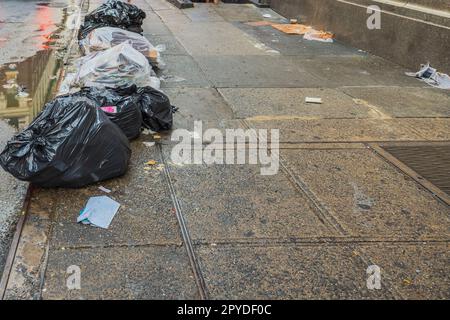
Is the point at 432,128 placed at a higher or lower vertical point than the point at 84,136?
lower

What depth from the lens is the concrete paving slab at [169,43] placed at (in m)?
8.62

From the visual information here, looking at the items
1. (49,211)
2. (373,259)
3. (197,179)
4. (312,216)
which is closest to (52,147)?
(49,211)

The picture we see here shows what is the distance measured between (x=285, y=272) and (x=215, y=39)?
7.73 metres

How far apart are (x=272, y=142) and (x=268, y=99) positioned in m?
1.50

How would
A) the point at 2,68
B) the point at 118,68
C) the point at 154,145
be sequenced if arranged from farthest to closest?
the point at 2,68 < the point at 118,68 < the point at 154,145

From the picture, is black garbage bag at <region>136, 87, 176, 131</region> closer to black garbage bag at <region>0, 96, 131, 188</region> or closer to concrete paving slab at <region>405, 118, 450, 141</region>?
black garbage bag at <region>0, 96, 131, 188</region>

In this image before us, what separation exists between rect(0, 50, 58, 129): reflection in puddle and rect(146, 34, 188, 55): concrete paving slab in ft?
6.40

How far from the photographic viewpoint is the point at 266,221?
3465 millimetres

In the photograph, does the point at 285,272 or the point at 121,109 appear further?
the point at 121,109

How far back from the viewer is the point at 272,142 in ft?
15.9

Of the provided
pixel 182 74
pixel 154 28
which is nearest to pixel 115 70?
pixel 182 74

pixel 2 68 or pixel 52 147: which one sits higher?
pixel 52 147

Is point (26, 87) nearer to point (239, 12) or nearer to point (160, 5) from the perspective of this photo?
point (239, 12)

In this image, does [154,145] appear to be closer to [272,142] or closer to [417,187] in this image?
[272,142]
